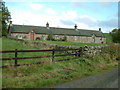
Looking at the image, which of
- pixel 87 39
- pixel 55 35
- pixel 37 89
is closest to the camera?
pixel 37 89

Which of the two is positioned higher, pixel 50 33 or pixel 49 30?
pixel 49 30

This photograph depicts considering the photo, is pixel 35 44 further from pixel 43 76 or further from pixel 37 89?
pixel 37 89

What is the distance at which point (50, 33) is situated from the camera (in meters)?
55.4

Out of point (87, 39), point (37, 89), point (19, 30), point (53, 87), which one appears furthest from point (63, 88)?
point (87, 39)

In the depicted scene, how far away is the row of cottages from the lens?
52000 mm

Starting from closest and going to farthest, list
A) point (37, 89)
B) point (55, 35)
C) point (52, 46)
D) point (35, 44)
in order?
1. point (37, 89)
2. point (52, 46)
3. point (35, 44)
4. point (55, 35)

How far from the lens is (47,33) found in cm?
5491

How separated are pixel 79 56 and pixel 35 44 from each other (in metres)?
10.5

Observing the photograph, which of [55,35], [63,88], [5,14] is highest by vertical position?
[5,14]

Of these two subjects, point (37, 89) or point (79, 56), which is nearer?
point (37, 89)

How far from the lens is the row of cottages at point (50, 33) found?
5200cm

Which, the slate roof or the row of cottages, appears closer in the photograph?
the row of cottages

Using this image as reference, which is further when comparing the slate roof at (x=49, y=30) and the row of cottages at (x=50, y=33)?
the slate roof at (x=49, y=30)

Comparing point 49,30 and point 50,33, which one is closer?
point 50,33
